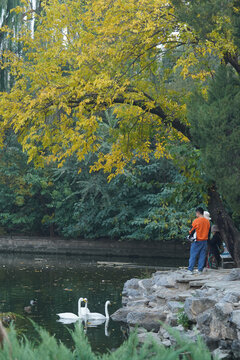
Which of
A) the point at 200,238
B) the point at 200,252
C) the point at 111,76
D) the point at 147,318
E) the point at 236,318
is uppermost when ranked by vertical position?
the point at 111,76

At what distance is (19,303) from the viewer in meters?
15.8

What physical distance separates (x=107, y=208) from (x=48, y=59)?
18999 millimetres

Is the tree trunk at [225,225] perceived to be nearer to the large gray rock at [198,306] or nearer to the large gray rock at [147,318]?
the large gray rock at [147,318]

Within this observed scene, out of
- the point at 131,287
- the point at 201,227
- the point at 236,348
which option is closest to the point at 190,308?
the point at 236,348

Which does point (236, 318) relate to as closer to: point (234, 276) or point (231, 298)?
point (231, 298)

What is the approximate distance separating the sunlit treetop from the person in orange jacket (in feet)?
7.83

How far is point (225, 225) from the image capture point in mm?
16109

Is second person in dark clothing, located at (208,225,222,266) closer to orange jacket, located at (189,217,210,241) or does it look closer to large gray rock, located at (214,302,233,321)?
orange jacket, located at (189,217,210,241)

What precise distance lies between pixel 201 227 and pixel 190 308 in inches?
184

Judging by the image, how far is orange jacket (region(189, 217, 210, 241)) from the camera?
51.5 ft

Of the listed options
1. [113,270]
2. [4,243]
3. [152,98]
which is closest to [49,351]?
[152,98]

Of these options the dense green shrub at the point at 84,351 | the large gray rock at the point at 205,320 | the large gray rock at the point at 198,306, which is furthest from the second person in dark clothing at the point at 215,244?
the dense green shrub at the point at 84,351

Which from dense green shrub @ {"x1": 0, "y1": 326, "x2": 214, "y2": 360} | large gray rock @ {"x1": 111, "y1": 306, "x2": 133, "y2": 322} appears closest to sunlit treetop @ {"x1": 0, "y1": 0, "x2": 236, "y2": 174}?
large gray rock @ {"x1": 111, "y1": 306, "x2": 133, "y2": 322}

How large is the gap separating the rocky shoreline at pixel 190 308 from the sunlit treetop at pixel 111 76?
11.7 ft
